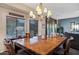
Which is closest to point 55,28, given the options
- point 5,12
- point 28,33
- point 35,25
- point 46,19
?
point 46,19

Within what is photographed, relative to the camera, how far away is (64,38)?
1.99 meters

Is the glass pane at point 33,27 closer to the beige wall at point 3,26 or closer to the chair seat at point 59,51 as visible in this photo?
the beige wall at point 3,26

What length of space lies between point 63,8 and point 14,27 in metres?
0.99

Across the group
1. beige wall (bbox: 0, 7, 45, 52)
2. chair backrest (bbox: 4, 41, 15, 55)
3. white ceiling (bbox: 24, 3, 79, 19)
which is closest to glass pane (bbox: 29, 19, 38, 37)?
beige wall (bbox: 0, 7, 45, 52)

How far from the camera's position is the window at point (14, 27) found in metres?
1.79

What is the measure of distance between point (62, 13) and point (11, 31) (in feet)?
3.35

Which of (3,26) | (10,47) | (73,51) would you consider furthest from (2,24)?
(73,51)

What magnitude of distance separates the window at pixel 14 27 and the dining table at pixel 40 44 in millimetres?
160

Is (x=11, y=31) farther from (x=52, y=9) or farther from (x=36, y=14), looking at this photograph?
(x=52, y=9)

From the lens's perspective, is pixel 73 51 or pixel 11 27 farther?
pixel 73 51

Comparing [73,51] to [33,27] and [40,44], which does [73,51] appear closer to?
[40,44]

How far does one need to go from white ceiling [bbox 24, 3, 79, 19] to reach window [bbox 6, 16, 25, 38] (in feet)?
1.23

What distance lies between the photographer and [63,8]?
6.11ft

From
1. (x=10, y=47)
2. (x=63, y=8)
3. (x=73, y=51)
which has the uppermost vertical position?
(x=63, y=8)
